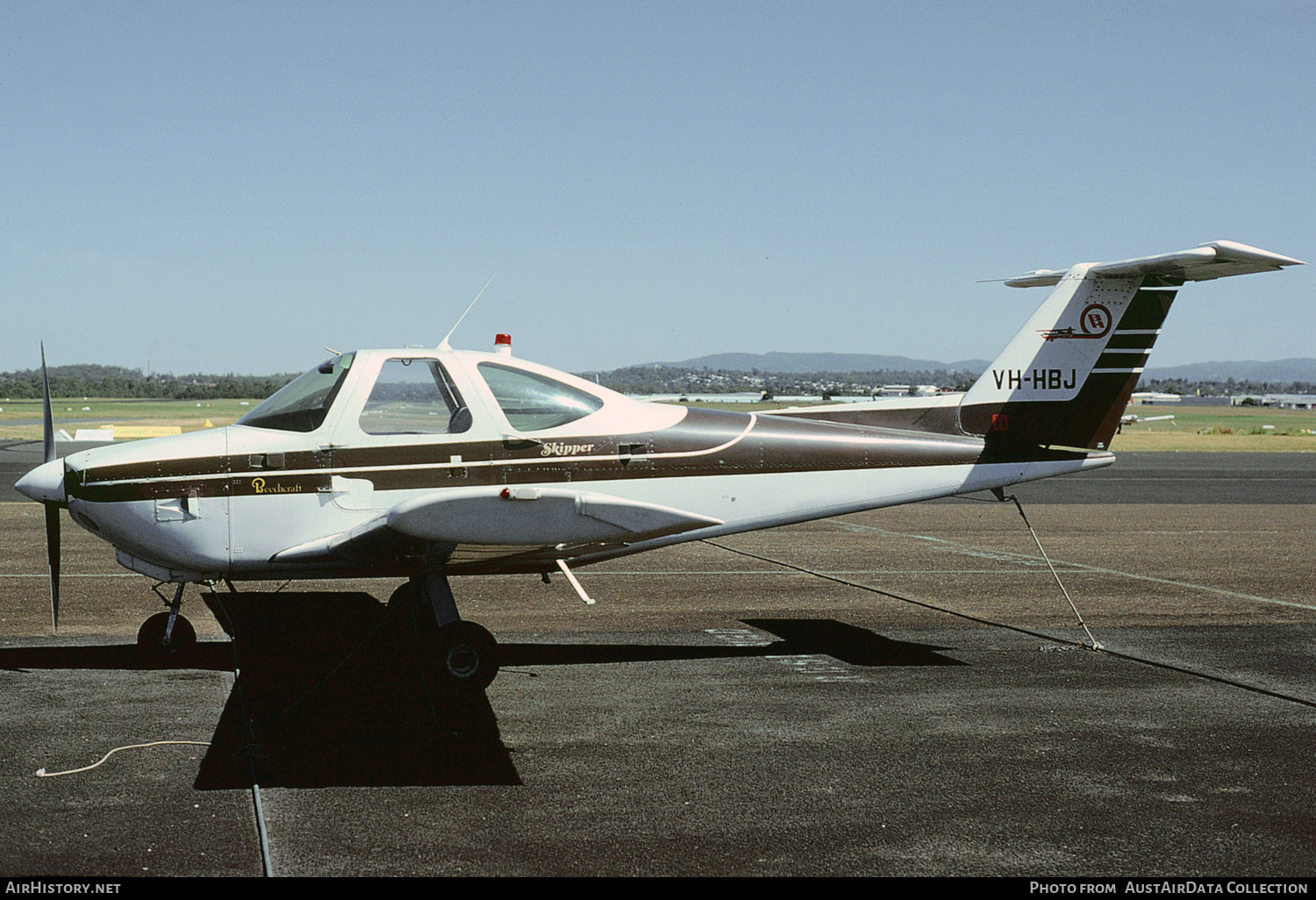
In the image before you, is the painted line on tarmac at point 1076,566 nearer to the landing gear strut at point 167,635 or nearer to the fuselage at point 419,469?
the fuselage at point 419,469

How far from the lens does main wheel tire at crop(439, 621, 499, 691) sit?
7.33m

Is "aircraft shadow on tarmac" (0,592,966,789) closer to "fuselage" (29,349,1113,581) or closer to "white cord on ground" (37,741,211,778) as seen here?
"white cord on ground" (37,741,211,778)

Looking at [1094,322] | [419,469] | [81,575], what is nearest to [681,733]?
[419,469]

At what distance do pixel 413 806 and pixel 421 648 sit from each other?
10.5 ft

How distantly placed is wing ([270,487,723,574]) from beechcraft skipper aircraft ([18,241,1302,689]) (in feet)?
0.05

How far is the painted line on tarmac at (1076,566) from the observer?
39.1 ft

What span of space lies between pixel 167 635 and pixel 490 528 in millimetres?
3324

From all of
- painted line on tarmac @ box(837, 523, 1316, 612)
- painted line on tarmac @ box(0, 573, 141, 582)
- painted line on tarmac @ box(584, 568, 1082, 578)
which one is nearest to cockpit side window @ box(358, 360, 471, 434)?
painted line on tarmac @ box(584, 568, 1082, 578)

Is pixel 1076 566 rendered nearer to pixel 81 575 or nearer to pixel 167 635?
pixel 167 635

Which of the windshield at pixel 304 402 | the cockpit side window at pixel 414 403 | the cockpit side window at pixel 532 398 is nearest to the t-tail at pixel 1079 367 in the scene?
the cockpit side window at pixel 532 398

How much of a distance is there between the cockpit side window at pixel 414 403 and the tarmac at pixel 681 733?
1.88 metres

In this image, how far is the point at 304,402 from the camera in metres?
7.73

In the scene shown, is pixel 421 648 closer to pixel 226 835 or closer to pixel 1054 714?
pixel 226 835

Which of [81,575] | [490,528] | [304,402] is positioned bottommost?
[81,575]
